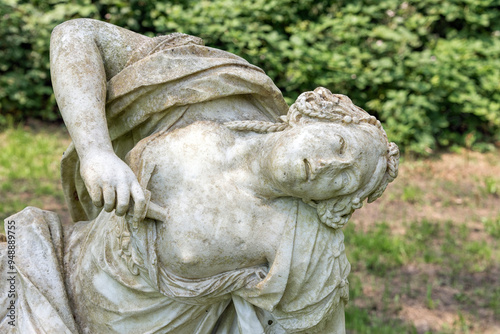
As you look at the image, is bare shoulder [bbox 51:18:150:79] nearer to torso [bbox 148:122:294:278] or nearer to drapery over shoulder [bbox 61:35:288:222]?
drapery over shoulder [bbox 61:35:288:222]

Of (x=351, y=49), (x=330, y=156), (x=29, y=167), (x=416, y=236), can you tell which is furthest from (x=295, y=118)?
(x=351, y=49)

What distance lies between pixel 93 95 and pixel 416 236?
9.82 ft

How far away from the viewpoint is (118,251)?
1589mm

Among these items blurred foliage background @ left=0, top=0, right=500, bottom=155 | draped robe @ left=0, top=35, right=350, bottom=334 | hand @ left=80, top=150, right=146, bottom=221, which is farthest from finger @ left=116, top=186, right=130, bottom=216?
blurred foliage background @ left=0, top=0, right=500, bottom=155

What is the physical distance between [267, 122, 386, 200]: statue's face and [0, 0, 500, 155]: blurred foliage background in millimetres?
3759

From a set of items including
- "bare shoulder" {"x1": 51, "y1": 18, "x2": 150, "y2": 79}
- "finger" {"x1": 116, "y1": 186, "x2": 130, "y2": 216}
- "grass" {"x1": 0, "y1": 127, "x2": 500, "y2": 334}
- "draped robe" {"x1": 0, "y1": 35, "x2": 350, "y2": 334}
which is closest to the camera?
"finger" {"x1": 116, "y1": 186, "x2": 130, "y2": 216}

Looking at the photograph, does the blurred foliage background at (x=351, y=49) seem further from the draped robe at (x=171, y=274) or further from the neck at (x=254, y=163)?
the neck at (x=254, y=163)

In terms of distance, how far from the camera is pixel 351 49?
17.6ft

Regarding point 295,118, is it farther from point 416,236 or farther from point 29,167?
point 29,167

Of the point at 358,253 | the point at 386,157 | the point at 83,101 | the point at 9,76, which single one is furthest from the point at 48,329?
the point at 9,76

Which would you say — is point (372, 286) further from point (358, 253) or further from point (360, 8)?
point (360, 8)

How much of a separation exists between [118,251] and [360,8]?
14.7 feet

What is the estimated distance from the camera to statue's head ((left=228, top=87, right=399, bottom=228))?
1.39 metres

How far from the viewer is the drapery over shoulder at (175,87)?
1.60 metres
